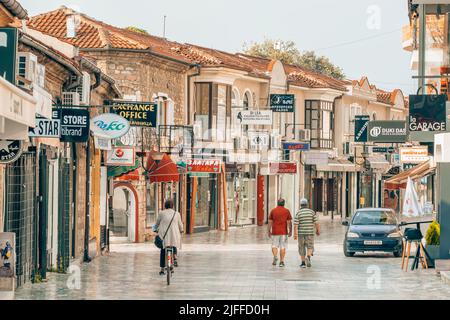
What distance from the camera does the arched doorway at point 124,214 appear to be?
45.2 m

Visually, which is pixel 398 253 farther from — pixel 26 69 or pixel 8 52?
pixel 8 52

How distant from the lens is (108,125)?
1128 inches

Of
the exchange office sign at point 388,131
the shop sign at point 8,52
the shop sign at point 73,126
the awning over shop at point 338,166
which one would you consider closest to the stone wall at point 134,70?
the exchange office sign at point 388,131

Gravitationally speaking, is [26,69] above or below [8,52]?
below

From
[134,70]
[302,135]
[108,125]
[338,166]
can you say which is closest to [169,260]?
[108,125]

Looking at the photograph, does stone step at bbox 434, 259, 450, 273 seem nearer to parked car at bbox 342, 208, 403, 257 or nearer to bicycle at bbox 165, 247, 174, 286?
bicycle at bbox 165, 247, 174, 286

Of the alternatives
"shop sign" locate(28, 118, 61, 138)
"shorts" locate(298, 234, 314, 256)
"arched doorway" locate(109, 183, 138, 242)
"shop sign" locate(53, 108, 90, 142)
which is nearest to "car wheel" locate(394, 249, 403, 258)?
"shorts" locate(298, 234, 314, 256)

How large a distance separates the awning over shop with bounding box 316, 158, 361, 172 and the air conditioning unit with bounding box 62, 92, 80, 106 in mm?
45647

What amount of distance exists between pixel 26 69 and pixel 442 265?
11310 mm

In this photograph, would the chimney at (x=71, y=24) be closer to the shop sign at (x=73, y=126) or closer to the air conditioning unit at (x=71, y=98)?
the air conditioning unit at (x=71, y=98)

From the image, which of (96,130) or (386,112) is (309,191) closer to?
(386,112)

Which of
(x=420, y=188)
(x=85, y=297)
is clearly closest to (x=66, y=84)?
(x=85, y=297)

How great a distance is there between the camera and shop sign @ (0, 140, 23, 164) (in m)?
19.9

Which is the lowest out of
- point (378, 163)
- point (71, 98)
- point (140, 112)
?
point (378, 163)
